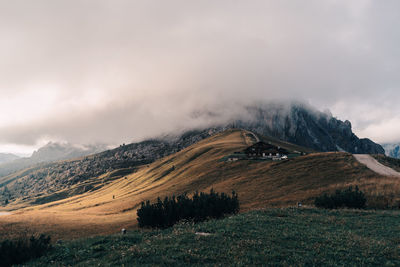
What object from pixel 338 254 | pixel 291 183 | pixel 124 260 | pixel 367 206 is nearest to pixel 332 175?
pixel 291 183

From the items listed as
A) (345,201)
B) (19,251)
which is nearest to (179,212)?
(19,251)

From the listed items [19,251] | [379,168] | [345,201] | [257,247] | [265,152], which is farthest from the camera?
[265,152]

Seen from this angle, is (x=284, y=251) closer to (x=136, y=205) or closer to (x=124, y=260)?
(x=124, y=260)

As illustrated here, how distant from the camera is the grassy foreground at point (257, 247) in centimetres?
1530

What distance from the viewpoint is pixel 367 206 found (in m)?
37.8

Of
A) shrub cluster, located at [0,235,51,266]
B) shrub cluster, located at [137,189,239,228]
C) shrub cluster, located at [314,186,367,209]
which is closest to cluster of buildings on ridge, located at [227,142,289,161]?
shrub cluster, located at [314,186,367,209]

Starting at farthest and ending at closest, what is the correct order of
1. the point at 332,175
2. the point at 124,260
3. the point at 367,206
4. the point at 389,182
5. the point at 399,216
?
1. the point at 332,175
2. the point at 389,182
3. the point at 367,206
4. the point at 399,216
5. the point at 124,260

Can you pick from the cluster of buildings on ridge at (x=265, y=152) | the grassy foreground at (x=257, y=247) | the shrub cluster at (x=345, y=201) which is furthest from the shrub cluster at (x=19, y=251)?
the cluster of buildings on ridge at (x=265, y=152)

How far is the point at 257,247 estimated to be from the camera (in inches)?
678

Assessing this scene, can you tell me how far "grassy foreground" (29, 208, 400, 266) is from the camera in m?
15.3

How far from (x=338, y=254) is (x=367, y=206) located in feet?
88.3

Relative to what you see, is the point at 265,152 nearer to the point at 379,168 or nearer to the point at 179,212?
the point at 379,168

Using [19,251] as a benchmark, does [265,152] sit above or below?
above

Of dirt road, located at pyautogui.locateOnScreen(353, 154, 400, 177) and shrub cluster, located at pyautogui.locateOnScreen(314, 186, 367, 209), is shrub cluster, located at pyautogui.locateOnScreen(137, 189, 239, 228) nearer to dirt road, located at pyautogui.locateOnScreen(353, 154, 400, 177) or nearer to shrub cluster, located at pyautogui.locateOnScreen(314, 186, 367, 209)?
shrub cluster, located at pyautogui.locateOnScreen(314, 186, 367, 209)
